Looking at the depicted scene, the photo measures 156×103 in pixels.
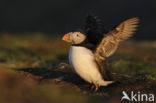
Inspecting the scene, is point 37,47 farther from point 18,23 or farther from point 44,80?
point 18,23

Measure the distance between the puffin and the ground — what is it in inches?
13.5

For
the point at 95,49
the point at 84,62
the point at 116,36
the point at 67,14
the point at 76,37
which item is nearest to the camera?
the point at 116,36

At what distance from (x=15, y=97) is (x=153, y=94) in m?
3.13

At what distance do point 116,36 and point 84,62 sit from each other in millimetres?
866

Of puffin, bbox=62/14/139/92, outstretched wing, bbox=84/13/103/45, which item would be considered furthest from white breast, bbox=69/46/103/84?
outstretched wing, bbox=84/13/103/45

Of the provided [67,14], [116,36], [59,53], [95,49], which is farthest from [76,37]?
[67,14]

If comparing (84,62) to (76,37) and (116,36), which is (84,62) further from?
(116,36)

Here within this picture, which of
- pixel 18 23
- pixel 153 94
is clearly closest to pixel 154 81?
pixel 153 94

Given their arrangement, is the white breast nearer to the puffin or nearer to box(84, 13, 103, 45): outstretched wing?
the puffin

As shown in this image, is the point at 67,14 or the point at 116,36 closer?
the point at 116,36

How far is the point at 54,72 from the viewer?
8.54 meters

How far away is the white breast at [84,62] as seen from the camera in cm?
671

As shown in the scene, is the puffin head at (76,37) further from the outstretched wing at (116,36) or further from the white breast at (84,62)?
the outstretched wing at (116,36)

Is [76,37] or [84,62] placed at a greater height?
[76,37]
